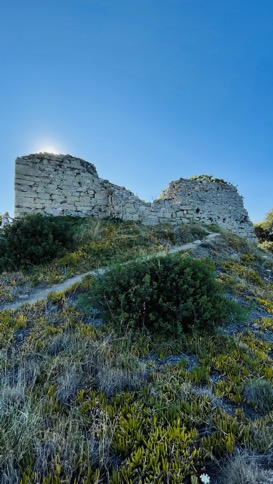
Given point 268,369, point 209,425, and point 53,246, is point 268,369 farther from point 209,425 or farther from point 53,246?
point 53,246

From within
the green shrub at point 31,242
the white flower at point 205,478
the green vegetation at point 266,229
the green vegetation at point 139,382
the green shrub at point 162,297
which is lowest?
the white flower at point 205,478

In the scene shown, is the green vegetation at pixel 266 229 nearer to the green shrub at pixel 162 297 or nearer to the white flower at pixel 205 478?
the green shrub at pixel 162 297

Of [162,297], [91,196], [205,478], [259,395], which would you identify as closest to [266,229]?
[91,196]

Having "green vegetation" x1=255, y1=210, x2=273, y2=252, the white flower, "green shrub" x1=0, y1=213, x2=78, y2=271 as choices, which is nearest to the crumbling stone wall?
"green shrub" x1=0, y1=213, x2=78, y2=271

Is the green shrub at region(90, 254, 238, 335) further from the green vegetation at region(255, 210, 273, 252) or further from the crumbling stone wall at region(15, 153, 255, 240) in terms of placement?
the green vegetation at region(255, 210, 273, 252)

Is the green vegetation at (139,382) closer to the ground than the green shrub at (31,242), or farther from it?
closer to the ground

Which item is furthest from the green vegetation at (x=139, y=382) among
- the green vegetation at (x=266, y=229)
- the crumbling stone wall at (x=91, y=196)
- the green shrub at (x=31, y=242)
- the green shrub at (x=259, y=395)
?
the green vegetation at (x=266, y=229)

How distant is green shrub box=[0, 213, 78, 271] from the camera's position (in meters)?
8.35

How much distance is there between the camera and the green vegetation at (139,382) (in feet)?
6.69

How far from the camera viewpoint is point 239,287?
6.95 metres

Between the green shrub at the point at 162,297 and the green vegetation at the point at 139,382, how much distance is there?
0.08 ft

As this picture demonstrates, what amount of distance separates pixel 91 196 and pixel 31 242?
257 inches

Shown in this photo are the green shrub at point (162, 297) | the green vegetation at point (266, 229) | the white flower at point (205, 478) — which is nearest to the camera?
the white flower at point (205, 478)

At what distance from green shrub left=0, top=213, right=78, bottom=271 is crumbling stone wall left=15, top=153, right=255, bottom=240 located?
397 cm
